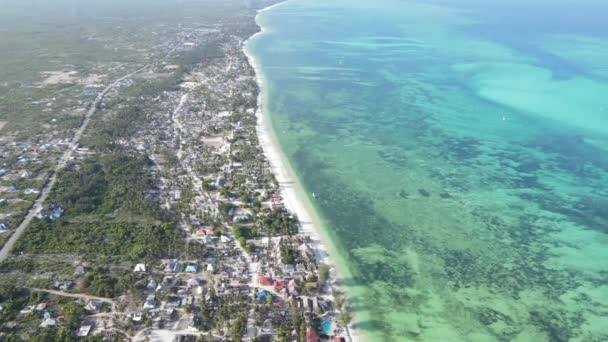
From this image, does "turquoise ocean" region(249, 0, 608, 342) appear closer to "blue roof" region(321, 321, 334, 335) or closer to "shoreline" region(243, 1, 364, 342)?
"shoreline" region(243, 1, 364, 342)

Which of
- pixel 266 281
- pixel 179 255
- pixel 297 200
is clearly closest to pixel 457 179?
pixel 297 200

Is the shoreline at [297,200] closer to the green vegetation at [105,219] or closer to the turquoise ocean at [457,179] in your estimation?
the turquoise ocean at [457,179]

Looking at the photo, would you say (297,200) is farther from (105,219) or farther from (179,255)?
(105,219)

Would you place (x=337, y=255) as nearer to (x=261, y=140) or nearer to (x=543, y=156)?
(x=261, y=140)

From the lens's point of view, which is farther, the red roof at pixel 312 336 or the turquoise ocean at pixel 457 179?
the turquoise ocean at pixel 457 179

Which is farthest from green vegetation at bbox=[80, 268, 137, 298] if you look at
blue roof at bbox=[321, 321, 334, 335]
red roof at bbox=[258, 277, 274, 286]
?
blue roof at bbox=[321, 321, 334, 335]

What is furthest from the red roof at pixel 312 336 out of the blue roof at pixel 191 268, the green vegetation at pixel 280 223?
the green vegetation at pixel 280 223
